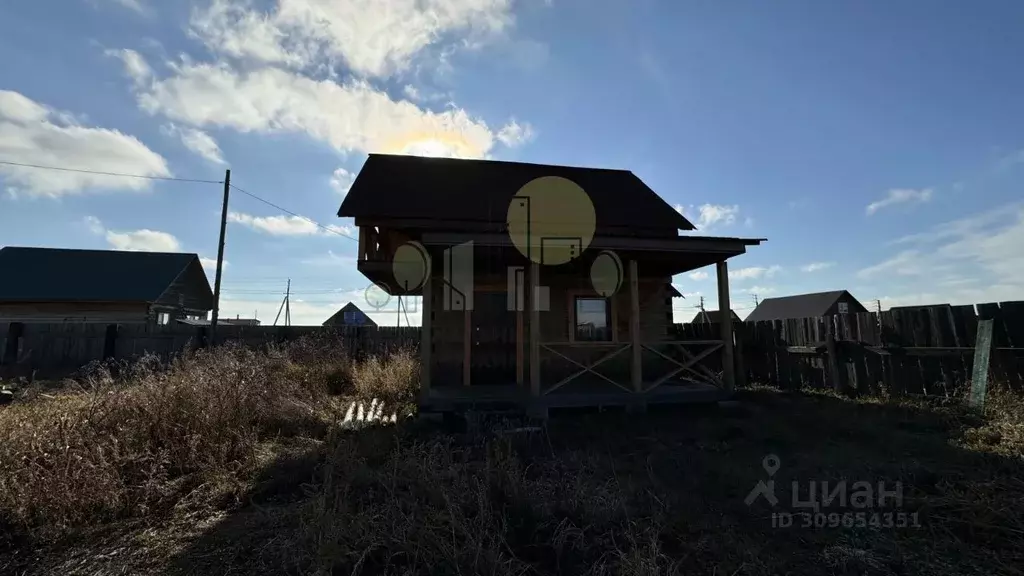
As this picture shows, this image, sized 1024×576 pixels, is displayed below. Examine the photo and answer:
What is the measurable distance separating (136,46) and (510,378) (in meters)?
8.46

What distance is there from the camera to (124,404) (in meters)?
4.54

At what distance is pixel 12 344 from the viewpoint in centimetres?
1281

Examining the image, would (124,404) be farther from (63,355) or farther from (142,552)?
(63,355)

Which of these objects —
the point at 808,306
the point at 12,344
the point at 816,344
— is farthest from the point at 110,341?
the point at 808,306

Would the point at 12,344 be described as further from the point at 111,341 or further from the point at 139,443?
the point at 139,443

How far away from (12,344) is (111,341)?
8.27 feet

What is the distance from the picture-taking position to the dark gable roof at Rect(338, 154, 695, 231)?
9172 millimetres

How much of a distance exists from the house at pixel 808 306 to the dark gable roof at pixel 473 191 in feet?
68.7

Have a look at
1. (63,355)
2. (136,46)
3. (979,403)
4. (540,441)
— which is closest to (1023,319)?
(979,403)

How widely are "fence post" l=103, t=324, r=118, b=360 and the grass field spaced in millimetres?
8957

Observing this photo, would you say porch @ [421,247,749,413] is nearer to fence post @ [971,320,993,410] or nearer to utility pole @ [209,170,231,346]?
fence post @ [971,320,993,410]

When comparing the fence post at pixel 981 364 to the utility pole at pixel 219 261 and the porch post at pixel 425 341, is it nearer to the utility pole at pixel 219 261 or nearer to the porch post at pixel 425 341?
the porch post at pixel 425 341

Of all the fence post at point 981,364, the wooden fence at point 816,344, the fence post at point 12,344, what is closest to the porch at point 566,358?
the wooden fence at point 816,344

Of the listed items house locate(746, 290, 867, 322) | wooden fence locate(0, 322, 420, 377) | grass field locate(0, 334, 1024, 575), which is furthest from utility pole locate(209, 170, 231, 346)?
house locate(746, 290, 867, 322)
